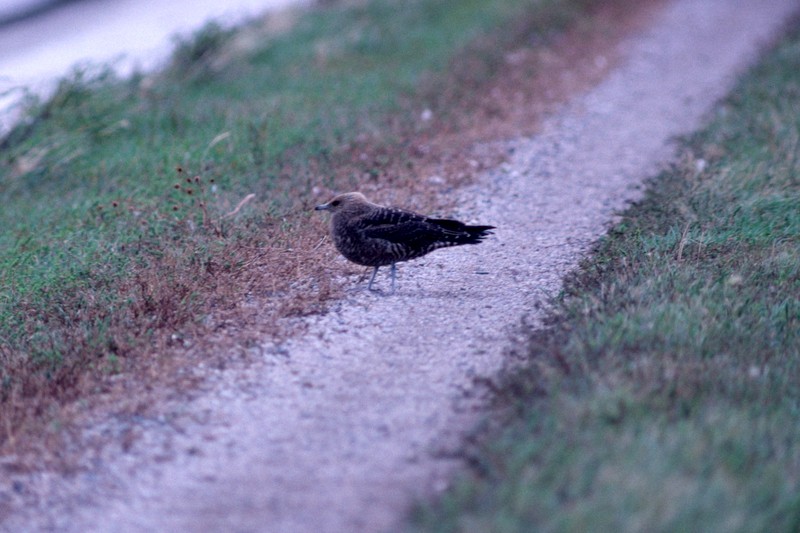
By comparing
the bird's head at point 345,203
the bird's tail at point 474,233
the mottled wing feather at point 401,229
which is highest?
the bird's head at point 345,203

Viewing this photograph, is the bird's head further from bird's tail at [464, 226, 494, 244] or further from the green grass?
the green grass

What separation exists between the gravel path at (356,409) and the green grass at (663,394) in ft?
0.97

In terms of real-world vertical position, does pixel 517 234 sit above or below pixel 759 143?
above

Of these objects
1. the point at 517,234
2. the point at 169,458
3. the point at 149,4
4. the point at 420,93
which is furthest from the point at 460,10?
the point at 169,458

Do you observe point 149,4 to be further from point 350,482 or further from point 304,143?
point 350,482

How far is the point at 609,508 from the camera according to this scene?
149 inches

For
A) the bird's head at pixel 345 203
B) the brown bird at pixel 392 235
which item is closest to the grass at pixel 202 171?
the brown bird at pixel 392 235

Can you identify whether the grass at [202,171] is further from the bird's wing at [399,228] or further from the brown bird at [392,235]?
the bird's wing at [399,228]

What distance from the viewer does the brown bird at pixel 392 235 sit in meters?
6.38

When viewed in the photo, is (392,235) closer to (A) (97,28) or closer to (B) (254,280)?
(B) (254,280)

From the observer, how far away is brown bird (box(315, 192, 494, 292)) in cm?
638

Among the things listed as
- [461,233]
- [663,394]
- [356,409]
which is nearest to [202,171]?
[461,233]

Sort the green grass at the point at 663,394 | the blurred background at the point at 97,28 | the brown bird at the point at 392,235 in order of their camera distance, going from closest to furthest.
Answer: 1. the green grass at the point at 663,394
2. the brown bird at the point at 392,235
3. the blurred background at the point at 97,28

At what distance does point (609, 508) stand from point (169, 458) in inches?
85.6
